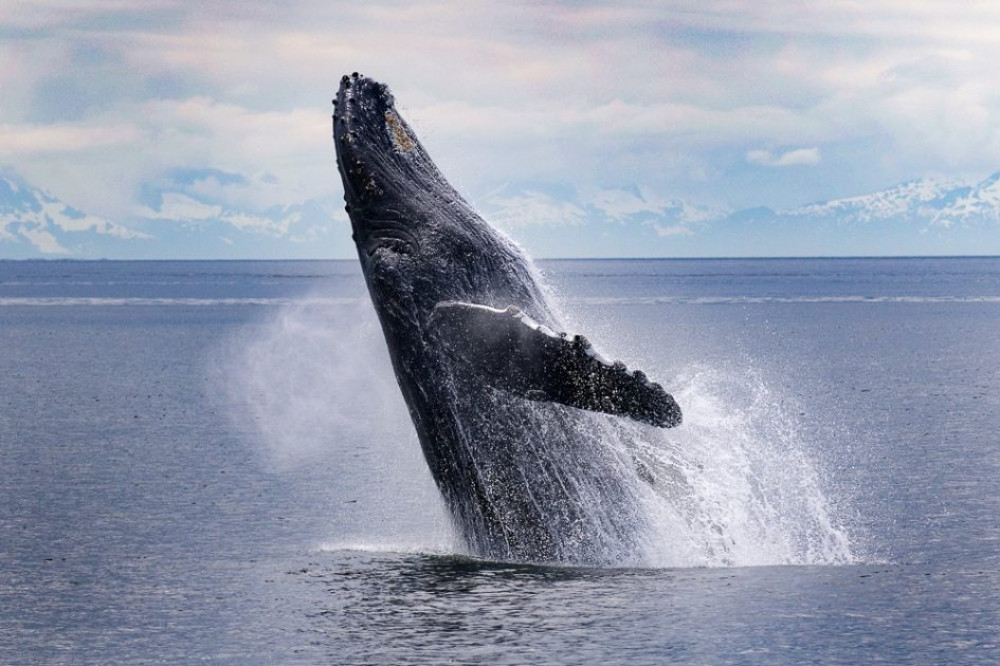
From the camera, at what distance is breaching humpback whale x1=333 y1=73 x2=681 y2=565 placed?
11.9 metres

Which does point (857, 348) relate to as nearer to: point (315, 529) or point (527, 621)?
point (315, 529)

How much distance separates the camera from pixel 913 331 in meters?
65.8

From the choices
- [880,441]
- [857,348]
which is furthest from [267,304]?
[880,441]

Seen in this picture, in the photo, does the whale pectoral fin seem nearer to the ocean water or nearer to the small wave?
the ocean water

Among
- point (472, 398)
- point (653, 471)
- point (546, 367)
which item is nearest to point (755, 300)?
point (653, 471)

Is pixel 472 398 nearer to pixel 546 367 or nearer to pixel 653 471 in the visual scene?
pixel 546 367

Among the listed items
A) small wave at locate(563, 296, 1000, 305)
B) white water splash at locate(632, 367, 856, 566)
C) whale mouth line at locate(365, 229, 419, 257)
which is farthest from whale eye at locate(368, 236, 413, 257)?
small wave at locate(563, 296, 1000, 305)

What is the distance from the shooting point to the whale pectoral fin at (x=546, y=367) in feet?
33.7

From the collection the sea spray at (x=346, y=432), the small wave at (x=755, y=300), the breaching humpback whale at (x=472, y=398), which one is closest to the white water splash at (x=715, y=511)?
the breaching humpback whale at (x=472, y=398)

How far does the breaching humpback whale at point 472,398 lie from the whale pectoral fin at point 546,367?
27 cm

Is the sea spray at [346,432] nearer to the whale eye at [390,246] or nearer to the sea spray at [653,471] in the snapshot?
the sea spray at [653,471]

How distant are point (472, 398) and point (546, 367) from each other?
1407 millimetres

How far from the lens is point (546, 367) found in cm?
1059

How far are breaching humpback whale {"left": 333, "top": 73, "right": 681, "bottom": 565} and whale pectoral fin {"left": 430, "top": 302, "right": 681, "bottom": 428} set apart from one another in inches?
10.6
